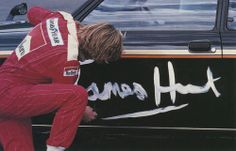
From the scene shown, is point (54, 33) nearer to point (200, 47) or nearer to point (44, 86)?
point (44, 86)

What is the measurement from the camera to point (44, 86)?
10.1ft

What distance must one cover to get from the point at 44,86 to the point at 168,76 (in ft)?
2.69

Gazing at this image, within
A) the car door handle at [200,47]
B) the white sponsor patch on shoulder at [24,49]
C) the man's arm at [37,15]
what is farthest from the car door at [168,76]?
the white sponsor patch on shoulder at [24,49]

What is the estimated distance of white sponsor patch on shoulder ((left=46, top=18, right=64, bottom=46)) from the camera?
3.10 metres

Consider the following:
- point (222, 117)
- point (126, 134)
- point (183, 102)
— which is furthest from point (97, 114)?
point (222, 117)

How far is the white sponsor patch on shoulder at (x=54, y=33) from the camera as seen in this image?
3.10 meters

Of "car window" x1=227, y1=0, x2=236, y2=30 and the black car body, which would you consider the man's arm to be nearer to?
the black car body

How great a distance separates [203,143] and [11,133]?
1.48 m

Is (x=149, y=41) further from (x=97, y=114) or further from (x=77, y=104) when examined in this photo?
(x=77, y=104)

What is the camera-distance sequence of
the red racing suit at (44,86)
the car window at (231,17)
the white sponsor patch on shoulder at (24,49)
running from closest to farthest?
the red racing suit at (44,86)
the white sponsor patch on shoulder at (24,49)
the car window at (231,17)

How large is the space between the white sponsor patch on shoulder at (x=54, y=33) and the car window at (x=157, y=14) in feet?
1.87

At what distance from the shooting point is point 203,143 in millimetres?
4066
